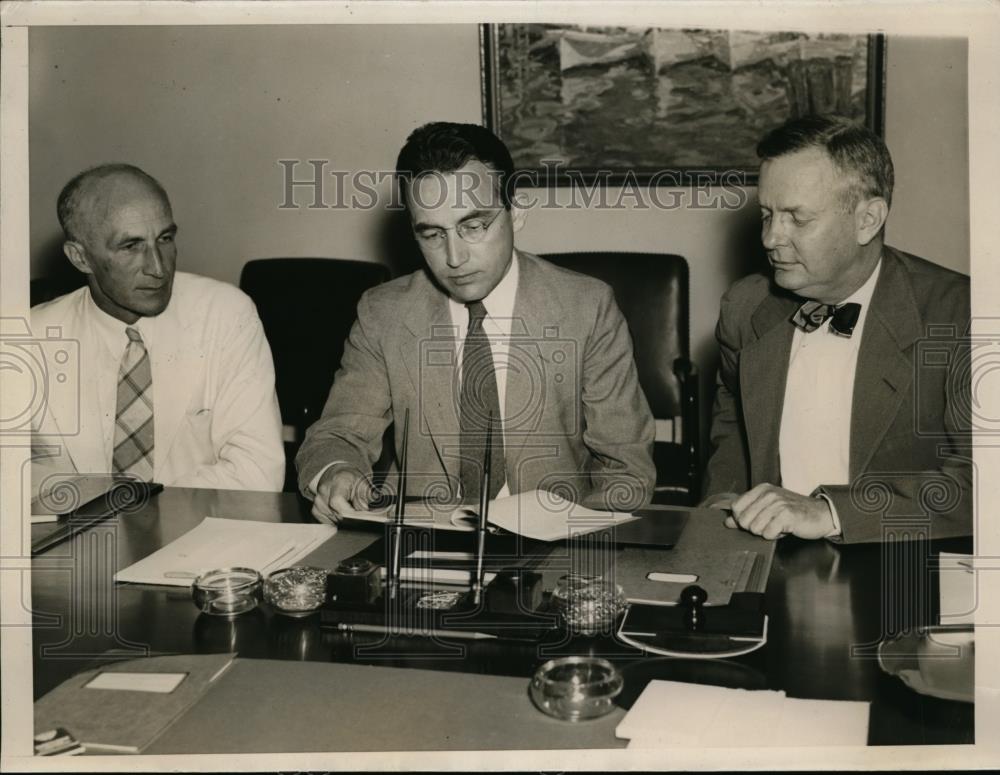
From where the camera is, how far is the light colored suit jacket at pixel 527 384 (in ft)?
7.53

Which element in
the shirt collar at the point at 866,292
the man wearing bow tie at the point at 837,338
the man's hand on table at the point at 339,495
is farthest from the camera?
the shirt collar at the point at 866,292

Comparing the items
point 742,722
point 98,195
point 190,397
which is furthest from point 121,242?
point 742,722

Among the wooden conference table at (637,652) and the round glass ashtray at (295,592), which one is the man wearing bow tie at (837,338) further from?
the round glass ashtray at (295,592)

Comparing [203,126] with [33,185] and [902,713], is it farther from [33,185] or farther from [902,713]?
[902,713]

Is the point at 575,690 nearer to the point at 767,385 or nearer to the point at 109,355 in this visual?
the point at 767,385

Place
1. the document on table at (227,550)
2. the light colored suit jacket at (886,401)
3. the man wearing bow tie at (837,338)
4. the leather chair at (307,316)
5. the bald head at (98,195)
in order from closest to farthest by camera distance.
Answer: the document on table at (227,550)
the light colored suit jacket at (886,401)
the man wearing bow tie at (837,338)
the bald head at (98,195)
the leather chair at (307,316)

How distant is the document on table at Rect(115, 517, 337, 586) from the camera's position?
5.17 ft

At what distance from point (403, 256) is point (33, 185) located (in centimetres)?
151

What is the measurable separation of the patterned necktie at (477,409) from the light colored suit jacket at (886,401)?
1.68ft

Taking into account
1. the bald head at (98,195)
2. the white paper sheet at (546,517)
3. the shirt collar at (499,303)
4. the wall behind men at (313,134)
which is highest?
the wall behind men at (313,134)

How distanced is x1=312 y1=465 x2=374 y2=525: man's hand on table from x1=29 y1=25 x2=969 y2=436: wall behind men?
6.37 feet

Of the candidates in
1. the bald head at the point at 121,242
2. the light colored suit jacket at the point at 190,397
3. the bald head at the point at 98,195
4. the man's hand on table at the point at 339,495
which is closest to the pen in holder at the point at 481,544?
the man's hand on table at the point at 339,495

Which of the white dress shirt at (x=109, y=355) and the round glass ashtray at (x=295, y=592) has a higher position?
the white dress shirt at (x=109, y=355)

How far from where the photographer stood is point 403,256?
3.73 m
